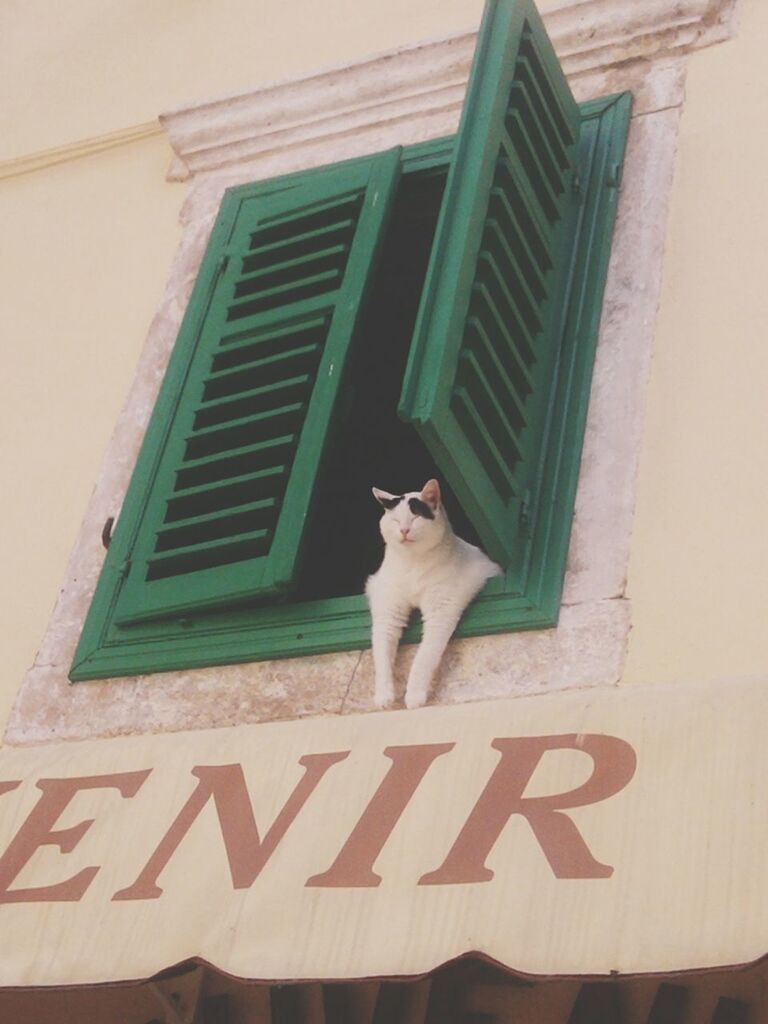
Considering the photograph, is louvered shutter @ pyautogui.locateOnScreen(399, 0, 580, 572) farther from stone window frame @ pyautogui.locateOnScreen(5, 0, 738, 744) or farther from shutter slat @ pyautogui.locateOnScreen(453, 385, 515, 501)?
stone window frame @ pyautogui.locateOnScreen(5, 0, 738, 744)

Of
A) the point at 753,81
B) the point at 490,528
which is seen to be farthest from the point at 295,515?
the point at 753,81

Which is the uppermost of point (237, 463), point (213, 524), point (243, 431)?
point (243, 431)

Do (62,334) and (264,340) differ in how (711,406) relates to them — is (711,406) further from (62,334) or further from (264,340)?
(62,334)

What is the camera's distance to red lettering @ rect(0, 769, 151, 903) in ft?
12.3

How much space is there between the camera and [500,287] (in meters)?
4.34

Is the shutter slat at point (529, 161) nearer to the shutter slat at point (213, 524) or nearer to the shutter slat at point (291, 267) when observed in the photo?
the shutter slat at point (291, 267)

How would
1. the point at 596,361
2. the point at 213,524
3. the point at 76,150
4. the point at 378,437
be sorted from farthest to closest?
the point at 378,437
the point at 76,150
the point at 213,524
the point at 596,361

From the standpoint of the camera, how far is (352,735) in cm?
375

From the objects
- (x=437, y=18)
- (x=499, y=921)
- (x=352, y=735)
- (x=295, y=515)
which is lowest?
(x=499, y=921)

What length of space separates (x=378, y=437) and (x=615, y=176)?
191 centimetres

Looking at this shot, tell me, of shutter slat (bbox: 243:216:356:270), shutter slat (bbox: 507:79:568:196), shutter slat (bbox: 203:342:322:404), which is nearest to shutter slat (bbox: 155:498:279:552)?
shutter slat (bbox: 203:342:322:404)

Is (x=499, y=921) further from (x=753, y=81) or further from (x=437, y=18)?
(x=437, y=18)

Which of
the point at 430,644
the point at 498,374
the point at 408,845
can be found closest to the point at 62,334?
the point at 498,374

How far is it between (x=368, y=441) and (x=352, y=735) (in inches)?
111
